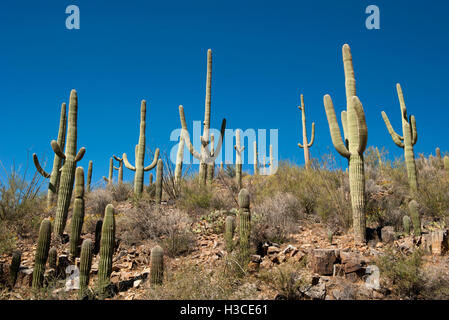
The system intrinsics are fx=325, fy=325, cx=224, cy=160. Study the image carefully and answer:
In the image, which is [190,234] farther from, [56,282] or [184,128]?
[184,128]

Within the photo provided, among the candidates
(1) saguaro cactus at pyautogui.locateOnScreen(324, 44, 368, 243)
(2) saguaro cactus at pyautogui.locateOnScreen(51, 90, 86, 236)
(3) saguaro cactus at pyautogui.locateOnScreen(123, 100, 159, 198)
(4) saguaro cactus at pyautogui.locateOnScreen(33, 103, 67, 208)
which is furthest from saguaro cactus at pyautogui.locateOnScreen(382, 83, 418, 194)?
(4) saguaro cactus at pyautogui.locateOnScreen(33, 103, 67, 208)

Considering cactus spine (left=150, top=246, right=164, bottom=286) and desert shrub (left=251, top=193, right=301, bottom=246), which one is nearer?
cactus spine (left=150, top=246, right=164, bottom=286)

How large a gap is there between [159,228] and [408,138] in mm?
8749

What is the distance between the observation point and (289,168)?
523 inches

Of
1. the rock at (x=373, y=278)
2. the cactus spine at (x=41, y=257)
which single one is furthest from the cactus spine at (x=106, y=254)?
the rock at (x=373, y=278)

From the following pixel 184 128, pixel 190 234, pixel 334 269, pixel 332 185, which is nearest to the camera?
pixel 334 269

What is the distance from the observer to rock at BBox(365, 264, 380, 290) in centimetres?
501

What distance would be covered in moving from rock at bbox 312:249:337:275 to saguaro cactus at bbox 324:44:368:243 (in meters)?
1.58

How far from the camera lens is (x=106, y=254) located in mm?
5602

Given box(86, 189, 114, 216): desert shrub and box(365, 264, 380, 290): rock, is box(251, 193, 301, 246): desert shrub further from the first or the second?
box(86, 189, 114, 216): desert shrub

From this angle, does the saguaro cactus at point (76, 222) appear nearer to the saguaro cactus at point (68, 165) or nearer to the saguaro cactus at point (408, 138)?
the saguaro cactus at point (68, 165)
